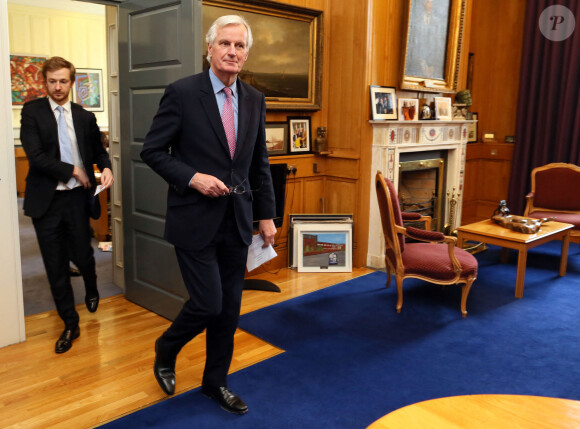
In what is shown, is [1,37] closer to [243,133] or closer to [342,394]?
[243,133]

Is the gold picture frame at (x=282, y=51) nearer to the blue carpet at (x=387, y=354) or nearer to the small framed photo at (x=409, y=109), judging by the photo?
the small framed photo at (x=409, y=109)

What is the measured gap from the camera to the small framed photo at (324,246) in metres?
4.99

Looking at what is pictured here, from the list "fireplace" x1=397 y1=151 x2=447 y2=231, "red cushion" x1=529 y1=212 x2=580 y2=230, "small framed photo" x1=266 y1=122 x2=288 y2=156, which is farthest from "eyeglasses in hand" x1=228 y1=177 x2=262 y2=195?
"red cushion" x1=529 y1=212 x2=580 y2=230

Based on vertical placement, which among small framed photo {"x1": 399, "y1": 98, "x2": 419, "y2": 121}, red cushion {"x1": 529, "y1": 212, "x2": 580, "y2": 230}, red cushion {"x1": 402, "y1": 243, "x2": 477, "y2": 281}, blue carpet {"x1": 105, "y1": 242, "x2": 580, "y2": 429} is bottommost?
blue carpet {"x1": 105, "y1": 242, "x2": 580, "y2": 429}

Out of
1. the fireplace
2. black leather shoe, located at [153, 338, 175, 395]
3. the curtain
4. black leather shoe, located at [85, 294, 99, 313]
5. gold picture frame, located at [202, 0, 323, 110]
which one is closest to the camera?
black leather shoe, located at [153, 338, 175, 395]

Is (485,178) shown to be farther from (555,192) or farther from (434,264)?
(434,264)

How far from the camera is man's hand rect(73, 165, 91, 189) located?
3229 mm

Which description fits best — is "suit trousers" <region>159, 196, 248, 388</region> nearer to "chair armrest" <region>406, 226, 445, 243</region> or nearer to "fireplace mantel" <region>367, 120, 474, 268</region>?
"chair armrest" <region>406, 226, 445, 243</region>

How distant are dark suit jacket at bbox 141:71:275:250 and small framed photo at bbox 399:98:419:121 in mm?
3208

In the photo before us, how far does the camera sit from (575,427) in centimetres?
128

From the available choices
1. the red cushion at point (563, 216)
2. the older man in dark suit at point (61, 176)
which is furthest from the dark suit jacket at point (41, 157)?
the red cushion at point (563, 216)

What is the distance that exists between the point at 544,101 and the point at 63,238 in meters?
5.59

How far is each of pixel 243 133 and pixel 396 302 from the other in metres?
2.37

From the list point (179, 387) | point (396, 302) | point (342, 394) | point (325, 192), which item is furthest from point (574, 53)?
point (179, 387)
